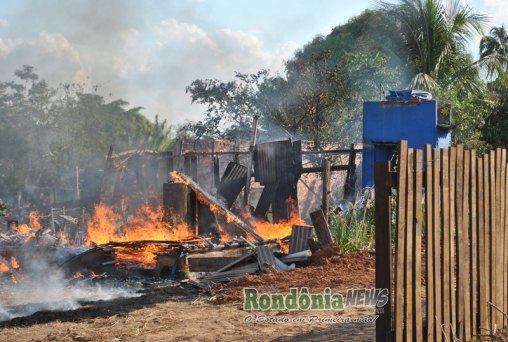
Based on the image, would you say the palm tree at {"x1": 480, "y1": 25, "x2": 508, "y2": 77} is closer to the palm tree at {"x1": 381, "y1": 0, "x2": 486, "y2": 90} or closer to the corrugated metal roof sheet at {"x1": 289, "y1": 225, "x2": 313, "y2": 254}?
the palm tree at {"x1": 381, "y1": 0, "x2": 486, "y2": 90}

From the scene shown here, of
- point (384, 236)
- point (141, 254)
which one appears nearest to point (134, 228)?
point (141, 254)

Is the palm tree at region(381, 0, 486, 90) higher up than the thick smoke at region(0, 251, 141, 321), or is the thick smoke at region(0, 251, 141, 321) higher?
the palm tree at region(381, 0, 486, 90)

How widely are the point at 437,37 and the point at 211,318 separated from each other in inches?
667

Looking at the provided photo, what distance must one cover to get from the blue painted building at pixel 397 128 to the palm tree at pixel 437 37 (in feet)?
20.9

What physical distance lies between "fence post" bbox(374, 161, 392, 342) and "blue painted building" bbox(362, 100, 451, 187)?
9969 millimetres

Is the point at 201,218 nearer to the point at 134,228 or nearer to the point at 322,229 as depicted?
the point at 134,228

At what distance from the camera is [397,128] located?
14.0 metres

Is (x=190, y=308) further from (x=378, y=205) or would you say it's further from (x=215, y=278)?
(x=378, y=205)

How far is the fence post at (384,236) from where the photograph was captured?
3898 mm

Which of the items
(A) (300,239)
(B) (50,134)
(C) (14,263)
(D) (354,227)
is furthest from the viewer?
(B) (50,134)

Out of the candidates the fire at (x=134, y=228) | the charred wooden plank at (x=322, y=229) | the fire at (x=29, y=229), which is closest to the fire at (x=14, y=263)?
the fire at (x=29, y=229)

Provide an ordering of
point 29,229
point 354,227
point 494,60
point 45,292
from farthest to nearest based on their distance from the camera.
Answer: point 494,60 → point 29,229 → point 354,227 → point 45,292

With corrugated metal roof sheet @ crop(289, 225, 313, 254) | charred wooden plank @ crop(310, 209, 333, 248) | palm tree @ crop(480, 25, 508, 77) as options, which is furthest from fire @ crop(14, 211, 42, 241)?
palm tree @ crop(480, 25, 508, 77)

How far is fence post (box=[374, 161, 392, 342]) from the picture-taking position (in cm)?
390
